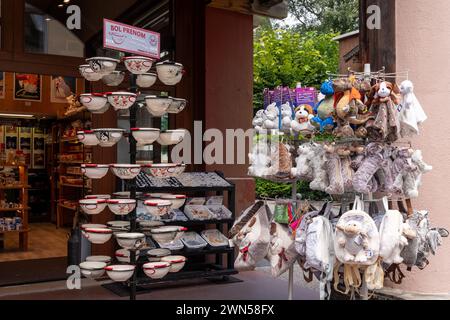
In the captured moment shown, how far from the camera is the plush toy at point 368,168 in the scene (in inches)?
127

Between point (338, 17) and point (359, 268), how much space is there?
17.3 meters

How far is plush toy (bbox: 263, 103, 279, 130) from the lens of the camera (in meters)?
3.95

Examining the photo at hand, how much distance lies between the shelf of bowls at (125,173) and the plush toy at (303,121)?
2.80 ft

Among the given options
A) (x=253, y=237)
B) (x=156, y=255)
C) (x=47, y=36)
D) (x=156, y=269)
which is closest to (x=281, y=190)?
(x=47, y=36)

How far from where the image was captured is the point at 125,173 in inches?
136

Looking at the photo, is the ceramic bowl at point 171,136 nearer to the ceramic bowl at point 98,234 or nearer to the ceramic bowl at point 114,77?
the ceramic bowl at point 114,77

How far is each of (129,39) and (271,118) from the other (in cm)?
122

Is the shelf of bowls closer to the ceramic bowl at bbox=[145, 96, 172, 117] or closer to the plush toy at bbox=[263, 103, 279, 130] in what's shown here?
the ceramic bowl at bbox=[145, 96, 172, 117]

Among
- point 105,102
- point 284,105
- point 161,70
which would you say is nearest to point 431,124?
point 284,105

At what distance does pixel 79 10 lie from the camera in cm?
558

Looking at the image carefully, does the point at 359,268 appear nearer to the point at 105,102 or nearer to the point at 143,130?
the point at 143,130

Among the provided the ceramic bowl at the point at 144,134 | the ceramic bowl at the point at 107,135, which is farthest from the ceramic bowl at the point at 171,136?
the ceramic bowl at the point at 107,135

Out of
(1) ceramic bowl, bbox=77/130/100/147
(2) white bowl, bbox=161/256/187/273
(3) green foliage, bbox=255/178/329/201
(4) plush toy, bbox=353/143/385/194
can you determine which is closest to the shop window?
(1) ceramic bowl, bbox=77/130/100/147

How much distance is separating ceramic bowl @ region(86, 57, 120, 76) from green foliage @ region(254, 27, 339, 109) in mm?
11309
